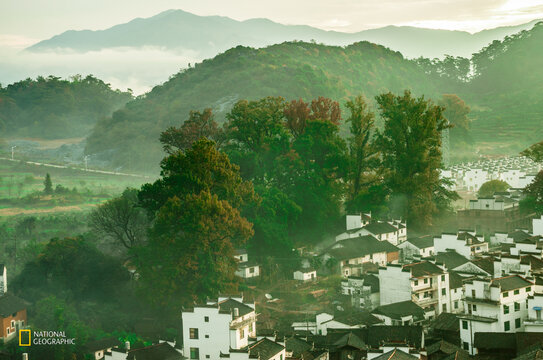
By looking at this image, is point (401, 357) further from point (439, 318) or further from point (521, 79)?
point (521, 79)

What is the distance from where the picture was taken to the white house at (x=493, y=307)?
2412cm

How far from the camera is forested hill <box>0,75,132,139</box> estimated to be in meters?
78.4

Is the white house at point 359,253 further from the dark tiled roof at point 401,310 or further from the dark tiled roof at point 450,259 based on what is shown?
the dark tiled roof at point 401,310

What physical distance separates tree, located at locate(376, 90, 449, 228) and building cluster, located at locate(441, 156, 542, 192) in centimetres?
1515

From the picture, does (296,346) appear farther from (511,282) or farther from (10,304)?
(10,304)

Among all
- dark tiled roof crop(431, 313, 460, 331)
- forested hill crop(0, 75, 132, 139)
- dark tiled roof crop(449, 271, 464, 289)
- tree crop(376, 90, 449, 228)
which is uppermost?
forested hill crop(0, 75, 132, 139)

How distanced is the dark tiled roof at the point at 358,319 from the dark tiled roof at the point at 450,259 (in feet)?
16.3

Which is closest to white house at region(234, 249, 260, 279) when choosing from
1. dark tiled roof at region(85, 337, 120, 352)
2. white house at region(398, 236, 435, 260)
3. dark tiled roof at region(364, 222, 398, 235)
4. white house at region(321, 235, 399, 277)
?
white house at region(321, 235, 399, 277)

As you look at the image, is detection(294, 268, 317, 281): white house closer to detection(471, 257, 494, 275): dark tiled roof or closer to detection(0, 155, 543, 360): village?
detection(0, 155, 543, 360): village

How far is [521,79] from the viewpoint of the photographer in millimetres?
111625

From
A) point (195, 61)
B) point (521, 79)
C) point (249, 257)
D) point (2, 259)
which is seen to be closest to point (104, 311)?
point (249, 257)

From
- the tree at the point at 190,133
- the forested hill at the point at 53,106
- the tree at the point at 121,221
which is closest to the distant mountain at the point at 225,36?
the forested hill at the point at 53,106

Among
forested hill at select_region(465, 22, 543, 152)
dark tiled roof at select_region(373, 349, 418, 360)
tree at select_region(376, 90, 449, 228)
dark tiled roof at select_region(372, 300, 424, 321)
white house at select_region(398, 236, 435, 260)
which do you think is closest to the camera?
dark tiled roof at select_region(373, 349, 418, 360)

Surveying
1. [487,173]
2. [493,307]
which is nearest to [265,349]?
[493,307]
